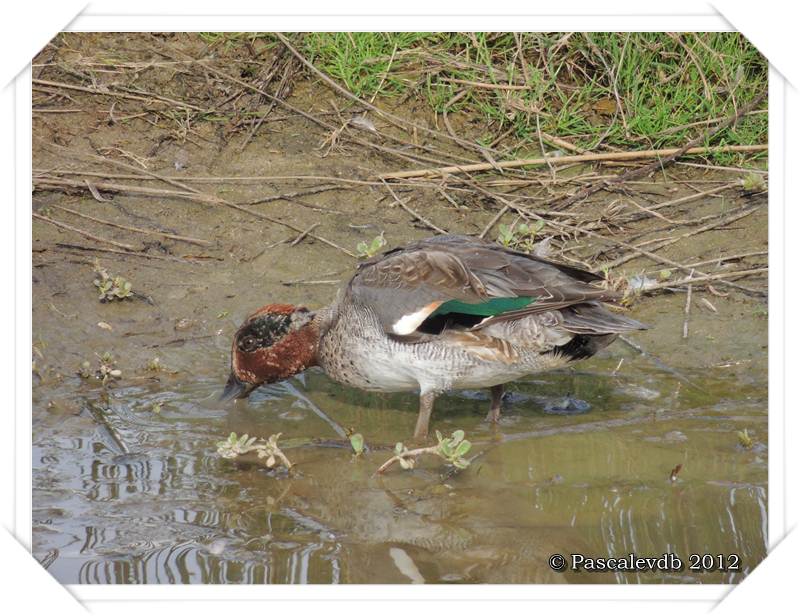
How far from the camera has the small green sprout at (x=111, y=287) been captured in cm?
566

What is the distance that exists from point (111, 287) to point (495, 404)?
2227 millimetres

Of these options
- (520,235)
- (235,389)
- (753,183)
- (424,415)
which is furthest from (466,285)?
(753,183)

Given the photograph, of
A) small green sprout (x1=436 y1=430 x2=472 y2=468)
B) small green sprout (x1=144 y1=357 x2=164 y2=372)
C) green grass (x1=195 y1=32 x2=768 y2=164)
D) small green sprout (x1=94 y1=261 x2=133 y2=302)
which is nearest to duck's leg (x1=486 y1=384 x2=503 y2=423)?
small green sprout (x1=436 y1=430 x2=472 y2=468)

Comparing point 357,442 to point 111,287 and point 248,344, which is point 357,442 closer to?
point 248,344

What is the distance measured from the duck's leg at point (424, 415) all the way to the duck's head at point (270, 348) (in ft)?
2.23

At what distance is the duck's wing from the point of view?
14.5 ft

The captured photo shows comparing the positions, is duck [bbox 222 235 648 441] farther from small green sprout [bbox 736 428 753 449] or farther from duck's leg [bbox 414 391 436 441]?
small green sprout [bbox 736 428 753 449]

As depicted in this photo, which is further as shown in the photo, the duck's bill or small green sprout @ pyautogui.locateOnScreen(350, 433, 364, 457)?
the duck's bill

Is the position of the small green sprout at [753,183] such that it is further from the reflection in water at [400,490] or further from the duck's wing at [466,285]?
the duck's wing at [466,285]

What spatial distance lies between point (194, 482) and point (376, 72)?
135 inches

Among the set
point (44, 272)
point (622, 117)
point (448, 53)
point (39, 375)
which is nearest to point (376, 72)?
point (448, 53)

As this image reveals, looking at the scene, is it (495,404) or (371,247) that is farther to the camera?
(371,247)

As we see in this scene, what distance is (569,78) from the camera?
692cm
